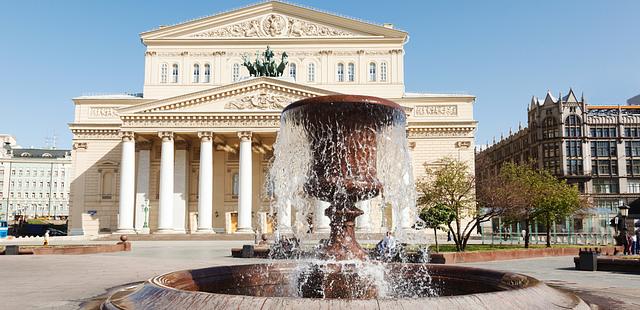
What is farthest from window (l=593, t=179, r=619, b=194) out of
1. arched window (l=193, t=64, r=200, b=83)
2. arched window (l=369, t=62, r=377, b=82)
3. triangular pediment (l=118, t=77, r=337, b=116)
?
arched window (l=193, t=64, r=200, b=83)

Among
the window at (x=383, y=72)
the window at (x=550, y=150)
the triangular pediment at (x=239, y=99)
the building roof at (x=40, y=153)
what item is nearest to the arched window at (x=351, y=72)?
the window at (x=383, y=72)

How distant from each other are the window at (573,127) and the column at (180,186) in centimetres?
6088

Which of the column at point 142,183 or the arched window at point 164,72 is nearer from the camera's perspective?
the column at point 142,183

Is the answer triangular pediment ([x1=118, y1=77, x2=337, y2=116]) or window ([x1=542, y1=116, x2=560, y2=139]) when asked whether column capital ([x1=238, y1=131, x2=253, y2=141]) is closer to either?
triangular pediment ([x1=118, y1=77, x2=337, y2=116])

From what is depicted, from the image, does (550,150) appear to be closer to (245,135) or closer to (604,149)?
(604,149)

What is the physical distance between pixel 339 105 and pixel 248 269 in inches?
148

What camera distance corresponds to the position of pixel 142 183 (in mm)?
52594

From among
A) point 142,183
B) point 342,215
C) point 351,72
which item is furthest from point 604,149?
point 342,215

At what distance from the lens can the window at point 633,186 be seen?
3300 inches

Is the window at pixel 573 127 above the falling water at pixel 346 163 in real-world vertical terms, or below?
above

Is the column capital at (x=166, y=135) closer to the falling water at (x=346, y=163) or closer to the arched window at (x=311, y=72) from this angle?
the arched window at (x=311, y=72)

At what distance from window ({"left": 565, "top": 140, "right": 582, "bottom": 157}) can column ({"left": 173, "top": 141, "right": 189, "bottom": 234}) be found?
60372mm

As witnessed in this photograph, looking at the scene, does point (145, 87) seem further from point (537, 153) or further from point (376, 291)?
point (537, 153)

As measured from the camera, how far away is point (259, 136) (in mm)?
51969
